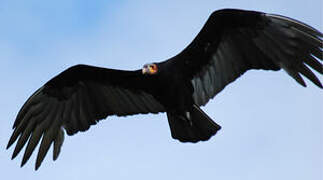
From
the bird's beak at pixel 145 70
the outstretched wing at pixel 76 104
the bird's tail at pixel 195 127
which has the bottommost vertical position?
the bird's tail at pixel 195 127

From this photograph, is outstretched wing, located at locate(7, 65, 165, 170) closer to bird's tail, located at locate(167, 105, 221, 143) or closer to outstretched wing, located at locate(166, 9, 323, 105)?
bird's tail, located at locate(167, 105, 221, 143)

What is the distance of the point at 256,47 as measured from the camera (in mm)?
10375

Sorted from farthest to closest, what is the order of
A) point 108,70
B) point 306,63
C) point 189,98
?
point 108,70 < point 189,98 < point 306,63

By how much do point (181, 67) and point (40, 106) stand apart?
7.74 ft

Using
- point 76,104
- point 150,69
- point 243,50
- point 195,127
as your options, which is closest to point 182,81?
point 150,69

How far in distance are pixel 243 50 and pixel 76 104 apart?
274 cm

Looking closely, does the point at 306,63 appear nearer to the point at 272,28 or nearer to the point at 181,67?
the point at 272,28

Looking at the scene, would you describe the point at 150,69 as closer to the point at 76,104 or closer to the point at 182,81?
the point at 182,81

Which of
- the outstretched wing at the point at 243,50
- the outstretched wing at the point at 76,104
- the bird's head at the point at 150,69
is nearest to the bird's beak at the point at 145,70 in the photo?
the bird's head at the point at 150,69

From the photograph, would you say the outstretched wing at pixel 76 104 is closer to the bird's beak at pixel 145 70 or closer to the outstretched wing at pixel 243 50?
the bird's beak at pixel 145 70

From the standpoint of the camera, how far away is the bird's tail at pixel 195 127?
10.5m

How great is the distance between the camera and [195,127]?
34.6ft

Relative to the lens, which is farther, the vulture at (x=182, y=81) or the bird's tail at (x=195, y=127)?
the bird's tail at (x=195, y=127)

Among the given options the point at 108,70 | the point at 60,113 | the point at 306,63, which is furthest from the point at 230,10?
the point at 60,113
